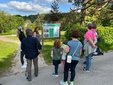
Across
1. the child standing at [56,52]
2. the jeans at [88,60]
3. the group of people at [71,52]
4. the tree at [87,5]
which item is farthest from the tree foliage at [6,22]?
the child standing at [56,52]

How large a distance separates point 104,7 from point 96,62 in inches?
758

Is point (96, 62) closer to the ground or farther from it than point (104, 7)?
closer to the ground

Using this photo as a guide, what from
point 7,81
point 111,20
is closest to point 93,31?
point 7,81

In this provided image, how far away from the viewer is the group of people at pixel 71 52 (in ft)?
31.0

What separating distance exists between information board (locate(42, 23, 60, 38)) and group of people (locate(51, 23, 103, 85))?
5.22 meters

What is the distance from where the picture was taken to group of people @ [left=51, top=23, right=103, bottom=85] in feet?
31.0

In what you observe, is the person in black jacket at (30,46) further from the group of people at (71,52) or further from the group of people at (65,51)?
the group of people at (71,52)

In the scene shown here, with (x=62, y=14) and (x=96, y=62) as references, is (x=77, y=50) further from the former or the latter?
(x=62, y=14)

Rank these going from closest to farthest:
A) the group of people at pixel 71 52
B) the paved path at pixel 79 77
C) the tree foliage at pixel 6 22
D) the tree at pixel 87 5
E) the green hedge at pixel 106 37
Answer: the group of people at pixel 71 52 → the paved path at pixel 79 77 → the green hedge at pixel 106 37 → the tree at pixel 87 5 → the tree foliage at pixel 6 22

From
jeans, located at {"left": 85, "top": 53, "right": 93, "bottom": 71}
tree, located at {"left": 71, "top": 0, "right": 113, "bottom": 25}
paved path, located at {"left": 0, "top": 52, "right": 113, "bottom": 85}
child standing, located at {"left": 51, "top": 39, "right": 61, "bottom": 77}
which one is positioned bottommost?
paved path, located at {"left": 0, "top": 52, "right": 113, "bottom": 85}

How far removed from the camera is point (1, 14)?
92500 millimetres

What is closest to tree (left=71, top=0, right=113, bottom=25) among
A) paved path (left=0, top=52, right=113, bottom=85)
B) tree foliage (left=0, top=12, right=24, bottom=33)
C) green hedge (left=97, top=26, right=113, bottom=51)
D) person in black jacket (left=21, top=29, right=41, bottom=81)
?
green hedge (left=97, top=26, right=113, bottom=51)

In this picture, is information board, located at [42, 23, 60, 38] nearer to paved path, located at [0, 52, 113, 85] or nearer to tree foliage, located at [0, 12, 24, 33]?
paved path, located at [0, 52, 113, 85]

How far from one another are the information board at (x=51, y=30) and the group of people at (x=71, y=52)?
17.1 feet
